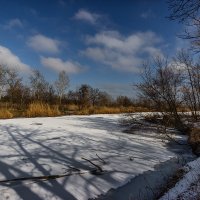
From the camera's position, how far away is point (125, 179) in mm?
4559

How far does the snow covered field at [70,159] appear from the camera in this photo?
3885 mm

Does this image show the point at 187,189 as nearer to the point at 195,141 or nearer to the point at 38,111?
the point at 195,141

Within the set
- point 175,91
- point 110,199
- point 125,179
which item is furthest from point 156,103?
point 110,199

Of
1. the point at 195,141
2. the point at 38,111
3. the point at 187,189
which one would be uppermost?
the point at 38,111

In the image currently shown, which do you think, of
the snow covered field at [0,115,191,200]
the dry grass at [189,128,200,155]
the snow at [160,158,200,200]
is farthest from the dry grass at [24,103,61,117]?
the snow at [160,158,200,200]

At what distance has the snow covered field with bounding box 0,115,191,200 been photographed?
12.7 ft

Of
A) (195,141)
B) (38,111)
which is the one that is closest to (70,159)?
(195,141)

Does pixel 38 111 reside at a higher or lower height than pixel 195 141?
higher

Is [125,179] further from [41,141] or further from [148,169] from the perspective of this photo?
[41,141]

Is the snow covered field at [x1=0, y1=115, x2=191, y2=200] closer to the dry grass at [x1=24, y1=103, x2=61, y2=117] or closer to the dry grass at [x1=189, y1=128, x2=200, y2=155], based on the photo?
the dry grass at [x1=189, y1=128, x2=200, y2=155]

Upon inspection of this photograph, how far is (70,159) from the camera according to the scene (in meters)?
5.38

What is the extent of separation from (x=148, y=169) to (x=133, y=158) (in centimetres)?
64

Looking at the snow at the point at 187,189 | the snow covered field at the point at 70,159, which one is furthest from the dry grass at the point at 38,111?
the snow at the point at 187,189

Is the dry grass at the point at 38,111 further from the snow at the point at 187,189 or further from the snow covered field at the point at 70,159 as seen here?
the snow at the point at 187,189
